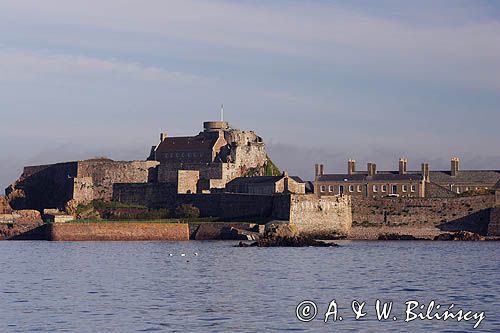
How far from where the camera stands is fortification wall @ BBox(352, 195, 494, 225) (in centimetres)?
7056

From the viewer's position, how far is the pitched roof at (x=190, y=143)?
280 ft

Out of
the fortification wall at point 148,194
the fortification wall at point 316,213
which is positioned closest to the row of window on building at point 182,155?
the fortification wall at point 148,194

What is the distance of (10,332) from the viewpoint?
2359cm

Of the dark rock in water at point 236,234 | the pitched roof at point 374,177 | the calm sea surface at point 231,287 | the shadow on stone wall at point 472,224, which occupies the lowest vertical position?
the calm sea surface at point 231,287

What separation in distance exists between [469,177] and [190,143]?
23514mm

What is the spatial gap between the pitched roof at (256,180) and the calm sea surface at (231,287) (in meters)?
20.4

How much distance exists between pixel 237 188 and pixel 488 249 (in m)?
25.1

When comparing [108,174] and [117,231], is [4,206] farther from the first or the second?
[117,231]

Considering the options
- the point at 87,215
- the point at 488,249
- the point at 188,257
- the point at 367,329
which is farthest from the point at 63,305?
the point at 87,215

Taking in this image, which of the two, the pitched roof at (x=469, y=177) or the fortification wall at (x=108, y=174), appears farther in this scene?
the pitched roof at (x=469, y=177)

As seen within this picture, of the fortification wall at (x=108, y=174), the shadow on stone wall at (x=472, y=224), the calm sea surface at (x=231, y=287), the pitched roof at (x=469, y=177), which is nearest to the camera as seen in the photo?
the calm sea surface at (x=231, y=287)

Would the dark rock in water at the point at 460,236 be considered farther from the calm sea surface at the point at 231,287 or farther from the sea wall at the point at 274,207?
the calm sea surface at the point at 231,287

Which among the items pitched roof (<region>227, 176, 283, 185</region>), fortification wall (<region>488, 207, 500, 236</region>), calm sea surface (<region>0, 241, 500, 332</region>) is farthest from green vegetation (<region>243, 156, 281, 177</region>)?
→ calm sea surface (<region>0, 241, 500, 332</region>)

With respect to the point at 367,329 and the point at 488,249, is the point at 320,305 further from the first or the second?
the point at 488,249
